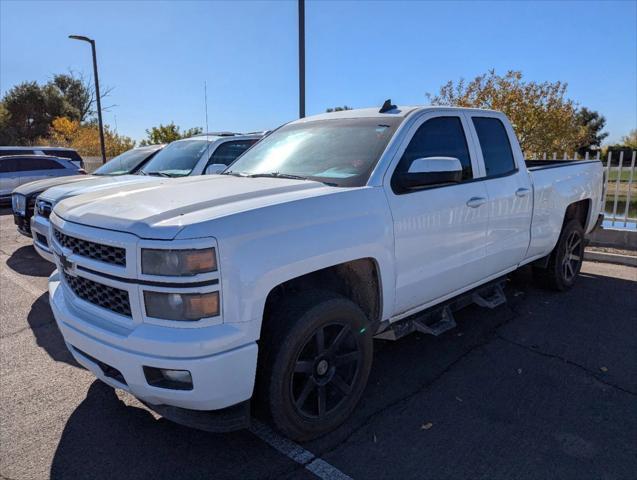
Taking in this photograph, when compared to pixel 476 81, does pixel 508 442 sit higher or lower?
lower

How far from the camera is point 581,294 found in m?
5.66

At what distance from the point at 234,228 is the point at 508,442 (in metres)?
2.08

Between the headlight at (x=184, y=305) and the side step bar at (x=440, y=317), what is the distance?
1.46 meters

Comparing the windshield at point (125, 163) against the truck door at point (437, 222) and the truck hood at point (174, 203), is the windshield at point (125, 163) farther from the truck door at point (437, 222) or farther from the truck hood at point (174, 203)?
the truck door at point (437, 222)

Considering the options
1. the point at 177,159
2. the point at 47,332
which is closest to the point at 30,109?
the point at 177,159

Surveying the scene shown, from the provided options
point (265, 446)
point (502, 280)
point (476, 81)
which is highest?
point (476, 81)

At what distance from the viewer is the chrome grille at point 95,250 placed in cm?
242

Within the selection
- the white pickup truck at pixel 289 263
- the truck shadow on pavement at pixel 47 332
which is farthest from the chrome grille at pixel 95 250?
the truck shadow on pavement at pixel 47 332

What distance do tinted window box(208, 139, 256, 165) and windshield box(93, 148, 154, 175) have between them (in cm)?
179

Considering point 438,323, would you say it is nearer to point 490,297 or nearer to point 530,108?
point 490,297

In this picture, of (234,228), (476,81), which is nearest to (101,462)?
(234,228)

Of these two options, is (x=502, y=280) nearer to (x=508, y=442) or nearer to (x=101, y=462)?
(x=508, y=442)

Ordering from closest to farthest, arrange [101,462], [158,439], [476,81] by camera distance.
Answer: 1. [101,462]
2. [158,439]
3. [476,81]

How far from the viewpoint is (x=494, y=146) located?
4.38 m
